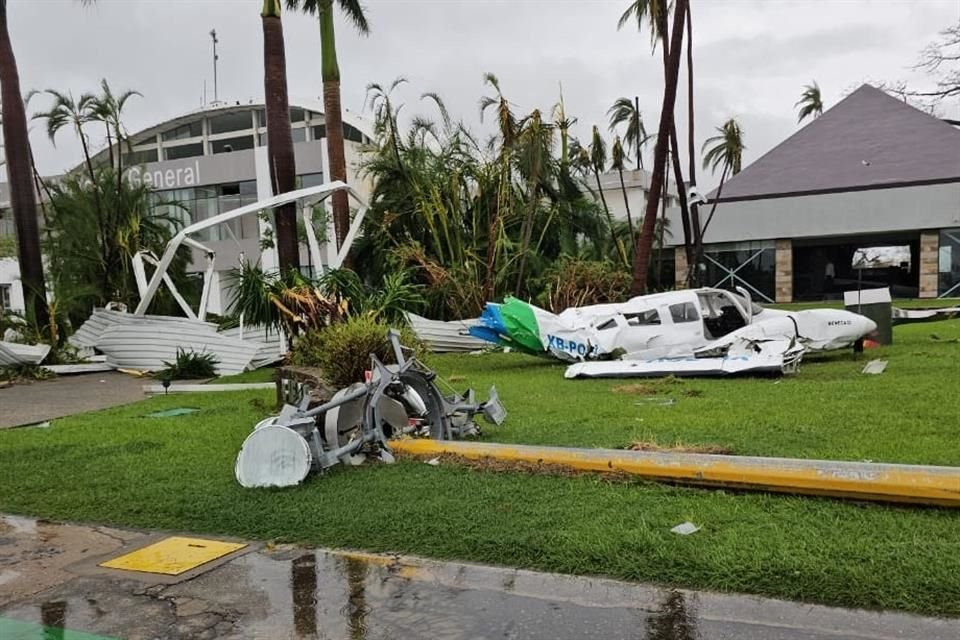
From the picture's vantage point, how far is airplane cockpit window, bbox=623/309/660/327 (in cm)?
1355

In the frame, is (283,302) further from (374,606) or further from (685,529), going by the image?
(685,529)

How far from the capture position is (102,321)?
19.0m

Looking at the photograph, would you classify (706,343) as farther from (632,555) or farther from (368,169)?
(368,169)

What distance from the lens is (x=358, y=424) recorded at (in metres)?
7.00

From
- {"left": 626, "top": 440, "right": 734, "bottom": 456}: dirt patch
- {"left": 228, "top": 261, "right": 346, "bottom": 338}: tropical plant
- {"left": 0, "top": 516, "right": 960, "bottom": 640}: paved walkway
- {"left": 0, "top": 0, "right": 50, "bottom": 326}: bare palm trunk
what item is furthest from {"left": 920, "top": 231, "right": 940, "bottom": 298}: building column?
{"left": 0, "top": 516, "right": 960, "bottom": 640}: paved walkway

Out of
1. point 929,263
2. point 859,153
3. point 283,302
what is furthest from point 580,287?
point 859,153

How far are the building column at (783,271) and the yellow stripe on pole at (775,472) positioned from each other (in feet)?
96.9

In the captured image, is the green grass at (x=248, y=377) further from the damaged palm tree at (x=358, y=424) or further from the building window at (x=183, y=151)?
the building window at (x=183, y=151)

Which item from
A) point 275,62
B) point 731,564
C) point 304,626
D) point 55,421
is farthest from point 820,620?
point 275,62

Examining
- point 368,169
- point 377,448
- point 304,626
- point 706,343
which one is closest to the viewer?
point 304,626

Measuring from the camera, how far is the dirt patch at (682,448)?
621 centimetres

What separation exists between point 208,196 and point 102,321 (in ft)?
98.0

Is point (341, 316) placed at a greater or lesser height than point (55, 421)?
greater

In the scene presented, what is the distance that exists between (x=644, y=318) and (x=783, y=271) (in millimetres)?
21848
